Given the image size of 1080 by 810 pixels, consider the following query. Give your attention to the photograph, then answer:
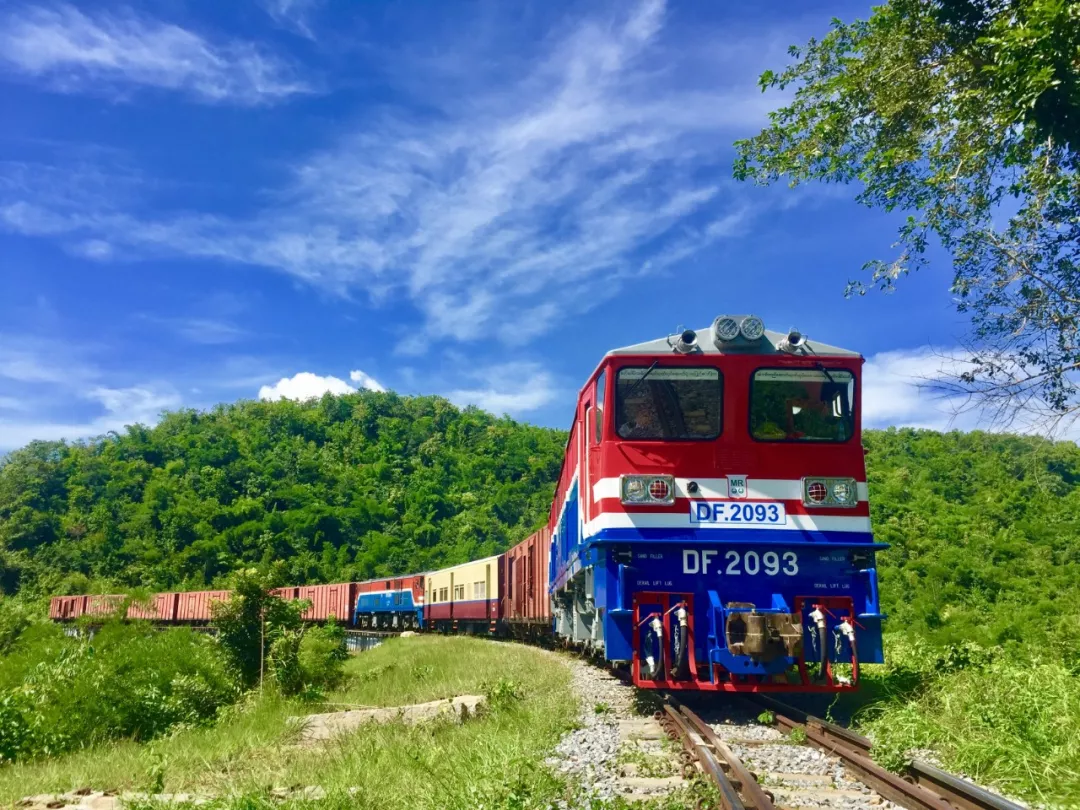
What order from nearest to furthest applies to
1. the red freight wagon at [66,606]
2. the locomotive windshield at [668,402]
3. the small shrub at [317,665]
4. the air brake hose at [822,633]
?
the air brake hose at [822,633]
the locomotive windshield at [668,402]
the small shrub at [317,665]
the red freight wagon at [66,606]

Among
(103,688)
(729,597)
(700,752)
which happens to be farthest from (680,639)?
(103,688)

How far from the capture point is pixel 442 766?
6.62 metres

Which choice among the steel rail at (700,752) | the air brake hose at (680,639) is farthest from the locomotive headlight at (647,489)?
the steel rail at (700,752)

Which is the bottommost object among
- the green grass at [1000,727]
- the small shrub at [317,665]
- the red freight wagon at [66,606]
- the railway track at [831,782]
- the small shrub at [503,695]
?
the red freight wagon at [66,606]

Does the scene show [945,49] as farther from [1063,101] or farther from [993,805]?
[993,805]

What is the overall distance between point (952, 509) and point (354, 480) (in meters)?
71.5

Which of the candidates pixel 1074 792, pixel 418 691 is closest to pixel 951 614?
pixel 418 691

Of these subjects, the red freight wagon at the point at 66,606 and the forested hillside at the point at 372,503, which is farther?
the red freight wagon at the point at 66,606

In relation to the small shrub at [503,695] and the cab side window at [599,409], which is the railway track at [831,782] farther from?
the cab side window at [599,409]

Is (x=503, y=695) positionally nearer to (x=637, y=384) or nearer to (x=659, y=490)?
(x=659, y=490)

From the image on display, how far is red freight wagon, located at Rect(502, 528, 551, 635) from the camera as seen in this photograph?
57.4 feet

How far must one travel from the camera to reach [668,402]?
9047 millimetres

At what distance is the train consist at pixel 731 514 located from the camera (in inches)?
329

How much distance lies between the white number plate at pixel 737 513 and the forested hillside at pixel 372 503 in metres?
17.2
